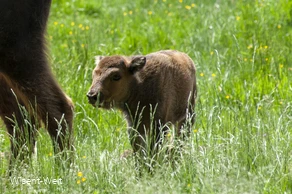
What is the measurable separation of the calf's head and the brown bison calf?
0.34 m

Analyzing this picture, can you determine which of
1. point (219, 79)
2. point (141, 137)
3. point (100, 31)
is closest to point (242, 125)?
point (141, 137)

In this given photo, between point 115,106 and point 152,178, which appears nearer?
point 152,178

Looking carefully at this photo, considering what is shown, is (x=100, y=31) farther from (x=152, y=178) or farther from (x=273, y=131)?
(x=152, y=178)

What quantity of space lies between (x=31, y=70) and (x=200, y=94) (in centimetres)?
220

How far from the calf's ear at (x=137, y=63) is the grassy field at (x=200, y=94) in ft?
1.43

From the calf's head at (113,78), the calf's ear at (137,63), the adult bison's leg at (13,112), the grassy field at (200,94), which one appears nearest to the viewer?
the grassy field at (200,94)

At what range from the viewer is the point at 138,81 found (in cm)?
650

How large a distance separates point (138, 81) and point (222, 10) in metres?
4.65

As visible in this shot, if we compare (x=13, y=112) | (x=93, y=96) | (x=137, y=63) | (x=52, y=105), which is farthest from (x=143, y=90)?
(x=13, y=112)

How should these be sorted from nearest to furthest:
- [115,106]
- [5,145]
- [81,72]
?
[115,106], [5,145], [81,72]

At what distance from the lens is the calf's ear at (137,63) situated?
6.46 metres

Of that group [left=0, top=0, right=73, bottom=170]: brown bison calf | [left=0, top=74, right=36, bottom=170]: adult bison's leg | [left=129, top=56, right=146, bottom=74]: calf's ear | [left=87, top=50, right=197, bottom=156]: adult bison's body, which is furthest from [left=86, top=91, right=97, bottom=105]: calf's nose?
[left=0, top=74, right=36, bottom=170]: adult bison's leg

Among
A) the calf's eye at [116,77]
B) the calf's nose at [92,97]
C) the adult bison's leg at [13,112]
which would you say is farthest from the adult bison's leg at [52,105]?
the calf's eye at [116,77]

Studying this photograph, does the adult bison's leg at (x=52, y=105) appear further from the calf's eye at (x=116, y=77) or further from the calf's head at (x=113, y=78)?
the calf's eye at (x=116, y=77)
